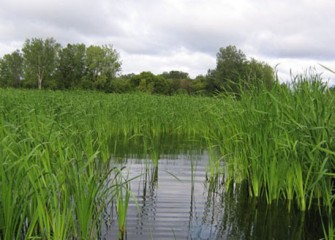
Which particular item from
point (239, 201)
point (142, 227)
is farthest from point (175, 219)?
point (239, 201)

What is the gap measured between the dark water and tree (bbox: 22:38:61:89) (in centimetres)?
7213

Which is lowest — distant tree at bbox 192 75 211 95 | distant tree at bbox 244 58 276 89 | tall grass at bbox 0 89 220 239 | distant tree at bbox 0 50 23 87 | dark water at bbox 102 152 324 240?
dark water at bbox 102 152 324 240

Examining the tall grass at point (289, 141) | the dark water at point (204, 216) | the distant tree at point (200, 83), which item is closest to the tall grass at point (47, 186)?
the dark water at point (204, 216)

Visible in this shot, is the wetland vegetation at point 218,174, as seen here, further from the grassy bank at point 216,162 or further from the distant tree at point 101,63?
the distant tree at point 101,63

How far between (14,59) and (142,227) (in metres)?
97.7

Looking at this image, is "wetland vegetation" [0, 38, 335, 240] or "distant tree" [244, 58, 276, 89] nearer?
"wetland vegetation" [0, 38, 335, 240]

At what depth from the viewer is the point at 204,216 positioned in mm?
5309

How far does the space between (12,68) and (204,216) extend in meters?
95.9

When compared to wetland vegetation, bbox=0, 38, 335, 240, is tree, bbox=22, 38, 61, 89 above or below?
above

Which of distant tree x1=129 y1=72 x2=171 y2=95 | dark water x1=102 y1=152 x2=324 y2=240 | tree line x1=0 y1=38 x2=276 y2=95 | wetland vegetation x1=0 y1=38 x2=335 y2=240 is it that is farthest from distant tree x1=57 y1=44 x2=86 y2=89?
dark water x1=102 y1=152 x2=324 y2=240

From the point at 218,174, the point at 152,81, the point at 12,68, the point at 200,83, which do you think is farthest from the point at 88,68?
the point at 218,174

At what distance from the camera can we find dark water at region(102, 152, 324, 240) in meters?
4.72

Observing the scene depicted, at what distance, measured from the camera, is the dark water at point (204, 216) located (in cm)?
472

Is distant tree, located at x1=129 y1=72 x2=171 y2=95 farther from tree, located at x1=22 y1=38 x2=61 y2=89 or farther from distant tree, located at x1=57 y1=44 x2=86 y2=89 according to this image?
tree, located at x1=22 y1=38 x2=61 y2=89
